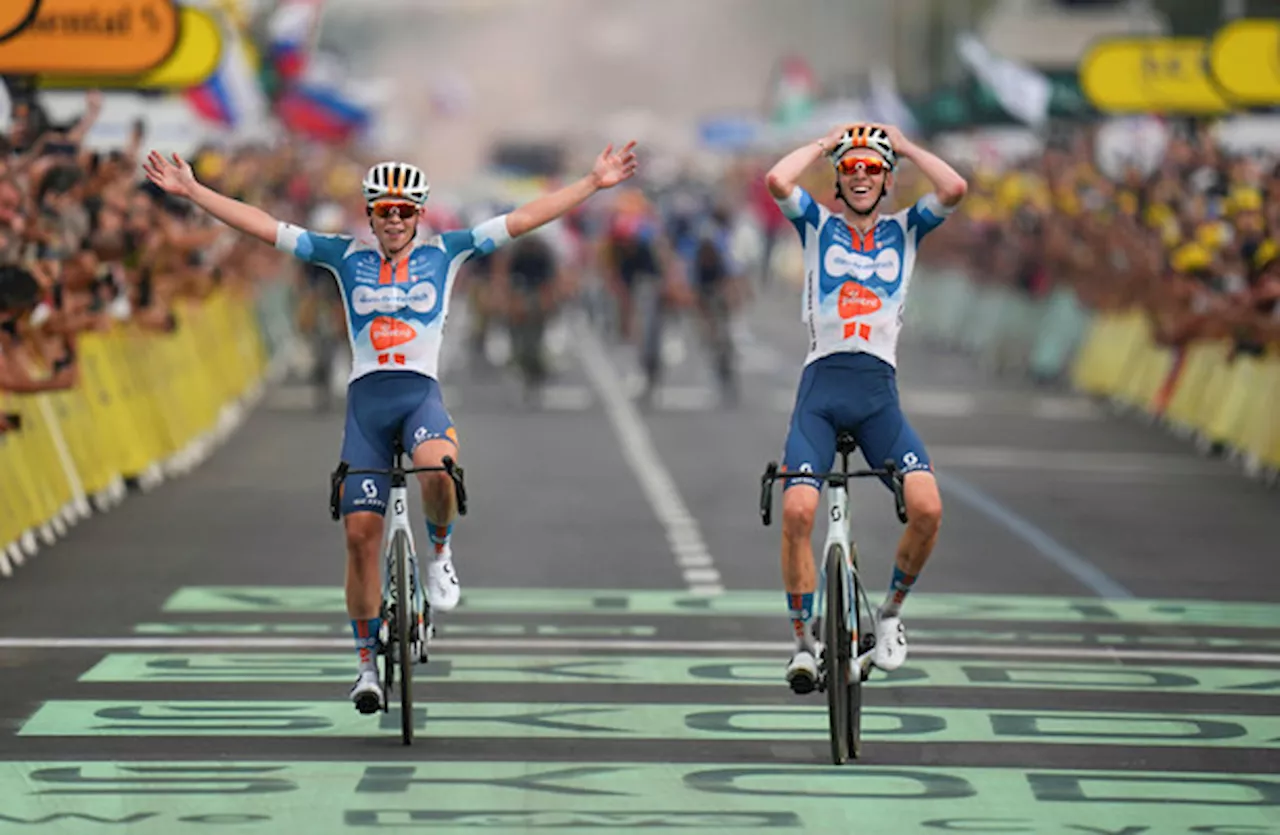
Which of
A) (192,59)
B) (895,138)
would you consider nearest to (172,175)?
(895,138)

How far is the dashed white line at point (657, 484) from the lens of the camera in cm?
1662

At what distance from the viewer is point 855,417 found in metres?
11.2

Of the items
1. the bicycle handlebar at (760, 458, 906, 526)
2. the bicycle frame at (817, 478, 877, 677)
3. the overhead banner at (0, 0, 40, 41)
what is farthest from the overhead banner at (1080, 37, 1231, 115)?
the bicycle frame at (817, 478, 877, 677)

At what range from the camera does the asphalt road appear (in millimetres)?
9805

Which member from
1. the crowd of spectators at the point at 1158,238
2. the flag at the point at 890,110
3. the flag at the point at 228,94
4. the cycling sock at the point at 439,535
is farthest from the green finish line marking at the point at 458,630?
the flag at the point at 890,110

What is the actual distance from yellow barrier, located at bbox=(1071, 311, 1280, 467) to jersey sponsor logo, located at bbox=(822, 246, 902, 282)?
11.5m

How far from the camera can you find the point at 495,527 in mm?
18797

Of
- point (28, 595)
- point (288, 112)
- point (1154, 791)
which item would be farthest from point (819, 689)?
point (288, 112)

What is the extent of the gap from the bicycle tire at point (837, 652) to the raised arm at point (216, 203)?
2.46m

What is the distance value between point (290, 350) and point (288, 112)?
55.1 feet

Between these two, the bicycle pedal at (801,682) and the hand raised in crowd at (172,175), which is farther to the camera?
the hand raised in crowd at (172,175)

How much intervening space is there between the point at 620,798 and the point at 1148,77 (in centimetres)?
2492

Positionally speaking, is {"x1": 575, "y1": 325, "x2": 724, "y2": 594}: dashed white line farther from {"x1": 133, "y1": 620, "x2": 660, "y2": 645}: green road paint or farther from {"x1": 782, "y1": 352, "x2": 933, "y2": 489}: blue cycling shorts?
{"x1": 782, "y1": 352, "x2": 933, "y2": 489}: blue cycling shorts

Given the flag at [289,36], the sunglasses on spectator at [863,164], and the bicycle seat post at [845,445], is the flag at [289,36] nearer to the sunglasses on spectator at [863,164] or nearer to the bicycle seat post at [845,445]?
the sunglasses on spectator at [863,164]
